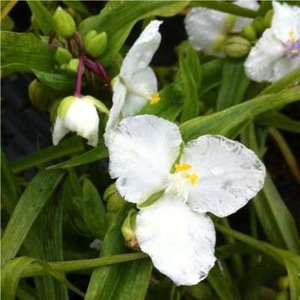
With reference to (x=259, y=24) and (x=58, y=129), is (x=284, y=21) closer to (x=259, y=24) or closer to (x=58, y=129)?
(x=259, y=24)

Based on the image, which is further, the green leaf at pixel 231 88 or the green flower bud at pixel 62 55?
the green leaf at pixel 231 88

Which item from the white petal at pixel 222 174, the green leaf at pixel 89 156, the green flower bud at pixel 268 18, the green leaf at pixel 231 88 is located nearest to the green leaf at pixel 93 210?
the green leaf at pixel 89 156

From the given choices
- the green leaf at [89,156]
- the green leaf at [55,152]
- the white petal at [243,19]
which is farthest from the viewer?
the white petal at [243,19]

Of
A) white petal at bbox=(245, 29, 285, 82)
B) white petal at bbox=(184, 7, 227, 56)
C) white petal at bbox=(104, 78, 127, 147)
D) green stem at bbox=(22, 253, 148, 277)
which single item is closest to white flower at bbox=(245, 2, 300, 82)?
white petal at bbox=(245, 29, 285, 82)

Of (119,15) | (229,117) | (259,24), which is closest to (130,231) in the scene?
(229,117)

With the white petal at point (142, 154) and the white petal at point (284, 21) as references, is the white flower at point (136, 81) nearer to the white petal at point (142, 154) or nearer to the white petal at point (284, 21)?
the white petal at point (142, 154)
